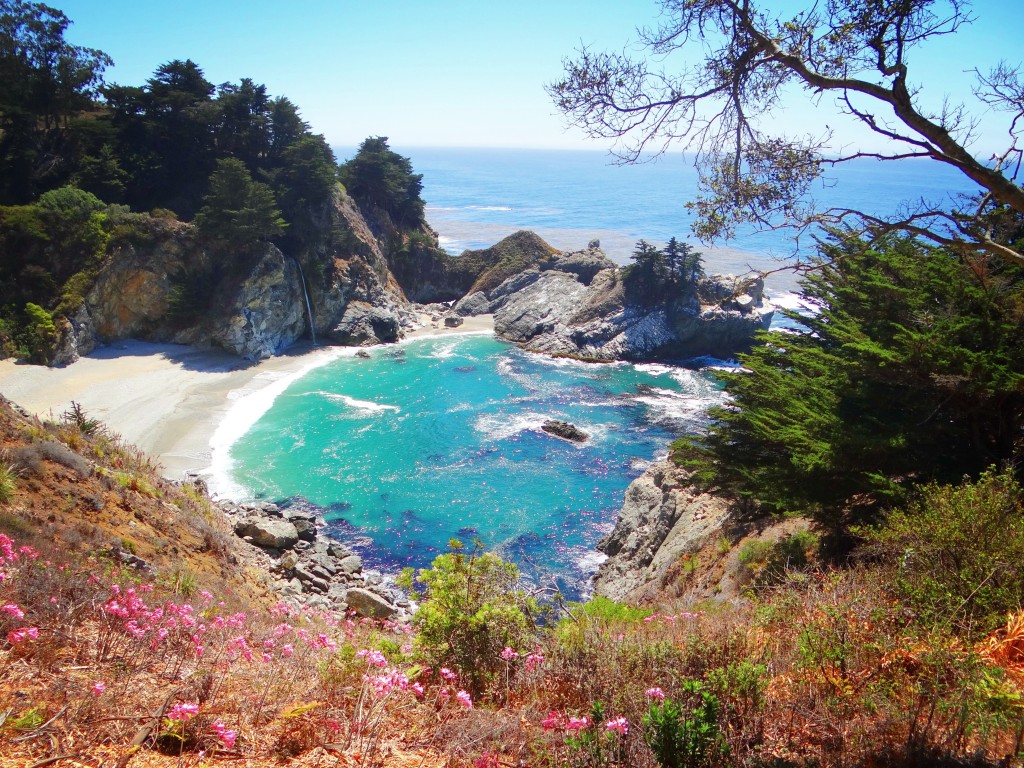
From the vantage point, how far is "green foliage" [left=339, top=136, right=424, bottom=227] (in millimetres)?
47312

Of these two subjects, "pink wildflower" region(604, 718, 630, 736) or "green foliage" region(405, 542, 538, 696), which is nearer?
"pink wildflower" region(604, 718, 630, 736)

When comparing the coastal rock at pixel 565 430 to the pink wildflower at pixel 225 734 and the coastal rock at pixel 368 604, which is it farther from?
the pink wildflower at pixel 225 734

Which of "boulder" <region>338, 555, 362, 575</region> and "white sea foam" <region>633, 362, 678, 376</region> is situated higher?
"white sea foam" <region>633, 362, 678, 376</region>

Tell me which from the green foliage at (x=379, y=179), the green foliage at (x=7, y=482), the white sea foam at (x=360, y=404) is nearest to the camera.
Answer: the green foliage at (x=7, y=482)

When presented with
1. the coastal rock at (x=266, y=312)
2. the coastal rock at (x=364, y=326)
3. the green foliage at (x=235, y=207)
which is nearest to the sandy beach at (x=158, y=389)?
the coastal rock at (x=266, y=312)

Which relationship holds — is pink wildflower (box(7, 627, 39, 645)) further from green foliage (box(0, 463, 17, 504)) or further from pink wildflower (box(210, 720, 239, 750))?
green foliage (box(0, 463, 17, 504))

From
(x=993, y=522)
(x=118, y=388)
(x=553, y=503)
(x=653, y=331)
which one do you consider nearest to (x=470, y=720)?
(x=993, y=522)

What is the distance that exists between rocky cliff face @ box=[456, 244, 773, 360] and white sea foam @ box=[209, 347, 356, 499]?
13561 mm

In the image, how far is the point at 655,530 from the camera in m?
16.0

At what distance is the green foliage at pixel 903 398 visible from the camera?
27.4 feet

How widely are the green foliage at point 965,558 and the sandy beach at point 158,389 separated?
22.2 meters

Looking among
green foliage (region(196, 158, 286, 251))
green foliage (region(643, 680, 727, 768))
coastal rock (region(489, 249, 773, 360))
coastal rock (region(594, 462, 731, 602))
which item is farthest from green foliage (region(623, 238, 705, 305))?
green foliage (region(643, 680, 727, 768))

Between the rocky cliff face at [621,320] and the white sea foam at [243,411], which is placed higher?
the rocky cliff face at [621,320]

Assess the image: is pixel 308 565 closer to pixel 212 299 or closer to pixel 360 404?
pixel 360 404
